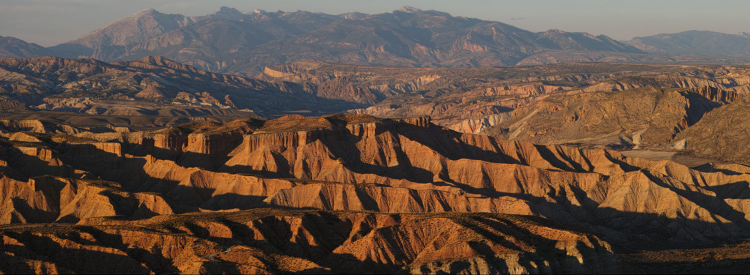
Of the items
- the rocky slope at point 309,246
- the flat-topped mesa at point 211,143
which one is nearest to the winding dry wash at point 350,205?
the rocky slope at point 309,246

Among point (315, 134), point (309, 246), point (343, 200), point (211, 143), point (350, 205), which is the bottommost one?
point (350, 205)

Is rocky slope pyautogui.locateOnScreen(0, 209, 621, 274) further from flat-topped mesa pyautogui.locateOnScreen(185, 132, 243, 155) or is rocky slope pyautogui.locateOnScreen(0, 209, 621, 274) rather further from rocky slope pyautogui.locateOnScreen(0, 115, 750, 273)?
flat-topped mesa pyautogui.locateOnScreen(185, 132, 243, 155)

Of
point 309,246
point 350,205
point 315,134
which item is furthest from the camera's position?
point 315,134

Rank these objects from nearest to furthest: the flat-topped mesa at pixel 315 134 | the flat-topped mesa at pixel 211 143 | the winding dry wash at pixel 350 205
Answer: the winding dry wash at pixel 350 205, the flat-topped mesa at pixel 315 134, the flat-topped mesa at pixel 211 143

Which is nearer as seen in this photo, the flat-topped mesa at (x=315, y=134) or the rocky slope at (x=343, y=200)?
the rocky slope at (x=343, y=200)

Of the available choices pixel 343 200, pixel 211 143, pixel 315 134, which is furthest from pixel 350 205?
pixel 211 143

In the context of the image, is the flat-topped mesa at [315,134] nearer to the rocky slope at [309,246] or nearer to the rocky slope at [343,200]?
the rocky slope at [343,200]

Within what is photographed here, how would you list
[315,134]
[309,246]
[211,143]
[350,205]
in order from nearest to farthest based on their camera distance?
1. [309,246]
2. [350,205]
3. [315,134]
4. [211,143]

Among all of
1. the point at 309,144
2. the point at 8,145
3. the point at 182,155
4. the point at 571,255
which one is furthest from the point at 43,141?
the point at 571,255

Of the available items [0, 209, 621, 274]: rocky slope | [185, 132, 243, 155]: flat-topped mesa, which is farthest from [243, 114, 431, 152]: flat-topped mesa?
[0, 209, 621, 274]: rocky slope

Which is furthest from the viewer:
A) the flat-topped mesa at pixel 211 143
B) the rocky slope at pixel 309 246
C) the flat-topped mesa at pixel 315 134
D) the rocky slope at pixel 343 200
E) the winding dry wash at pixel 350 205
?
the flat-topped mesa at pixel 211 143

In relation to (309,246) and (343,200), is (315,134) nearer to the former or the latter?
(343,200)
